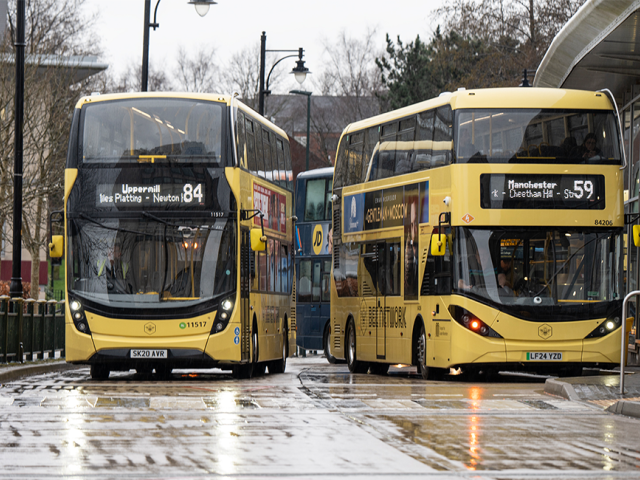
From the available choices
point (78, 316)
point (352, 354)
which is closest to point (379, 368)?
point (352, 354)

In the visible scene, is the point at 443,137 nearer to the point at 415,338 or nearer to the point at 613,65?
the point at 415,338

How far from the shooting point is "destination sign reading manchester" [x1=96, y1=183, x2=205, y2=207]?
1983 centimetres

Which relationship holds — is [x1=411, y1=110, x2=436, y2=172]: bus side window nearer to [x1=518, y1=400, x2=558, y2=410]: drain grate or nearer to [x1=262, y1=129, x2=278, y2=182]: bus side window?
[x1=262, y1=129, x2=278, y2=182]: bus side window

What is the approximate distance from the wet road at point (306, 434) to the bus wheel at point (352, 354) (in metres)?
6.35

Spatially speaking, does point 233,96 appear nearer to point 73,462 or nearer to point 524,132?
point 524,132

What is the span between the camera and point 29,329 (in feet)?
77.8

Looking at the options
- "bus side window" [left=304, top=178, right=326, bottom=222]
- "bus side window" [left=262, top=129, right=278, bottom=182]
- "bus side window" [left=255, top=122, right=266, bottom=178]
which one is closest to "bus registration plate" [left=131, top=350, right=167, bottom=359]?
"bus side window" [left=255, top=122, right=266, bottom=178]

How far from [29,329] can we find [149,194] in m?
5.23

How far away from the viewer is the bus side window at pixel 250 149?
69.2 ft

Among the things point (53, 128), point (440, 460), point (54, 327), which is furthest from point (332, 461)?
point (53, 128)

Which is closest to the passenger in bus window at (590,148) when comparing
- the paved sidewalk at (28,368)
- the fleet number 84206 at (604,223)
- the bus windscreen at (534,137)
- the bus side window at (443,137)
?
the bus windscreen at (534,137)

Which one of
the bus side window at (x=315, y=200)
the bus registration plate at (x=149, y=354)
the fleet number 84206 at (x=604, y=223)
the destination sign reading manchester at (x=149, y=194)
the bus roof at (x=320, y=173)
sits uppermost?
the bus roof at (x=320, y=173)

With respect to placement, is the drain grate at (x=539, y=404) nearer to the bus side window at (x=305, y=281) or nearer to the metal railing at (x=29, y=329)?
the metal railing at (x=29, y=329)

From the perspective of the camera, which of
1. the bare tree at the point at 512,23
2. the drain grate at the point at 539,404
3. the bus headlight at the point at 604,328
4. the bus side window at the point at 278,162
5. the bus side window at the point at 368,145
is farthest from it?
the bare tree at the point at 512,23
